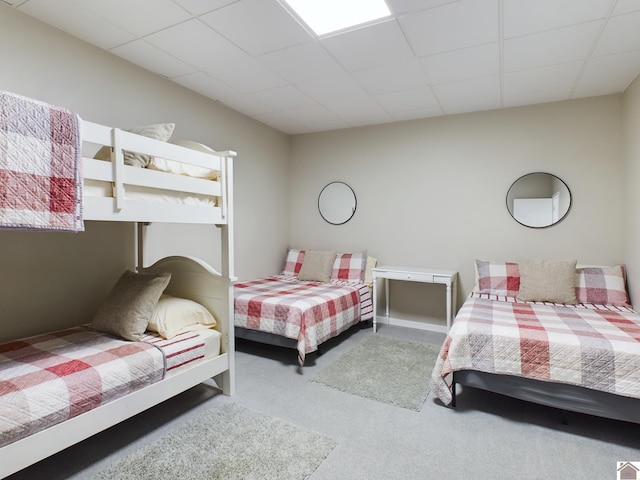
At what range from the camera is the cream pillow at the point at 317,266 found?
4035mm

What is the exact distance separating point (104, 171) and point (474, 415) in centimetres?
249

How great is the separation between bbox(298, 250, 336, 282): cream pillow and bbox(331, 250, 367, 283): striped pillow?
0.25 ft

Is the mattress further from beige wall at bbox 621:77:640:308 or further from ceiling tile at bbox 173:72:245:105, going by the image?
beige wall at bbox 621:77:640:308

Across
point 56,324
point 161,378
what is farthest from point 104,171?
point 56,324

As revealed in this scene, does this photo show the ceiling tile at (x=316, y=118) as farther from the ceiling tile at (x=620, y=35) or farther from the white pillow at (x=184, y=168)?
the ceiling tile at (x=620, y=35)

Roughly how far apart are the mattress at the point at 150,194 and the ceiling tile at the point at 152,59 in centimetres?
120

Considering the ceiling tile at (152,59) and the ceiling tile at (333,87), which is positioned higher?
the ceiling tile at (152,59)

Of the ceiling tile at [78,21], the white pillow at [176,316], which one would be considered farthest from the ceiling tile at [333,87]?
the white pillow at [176,316]

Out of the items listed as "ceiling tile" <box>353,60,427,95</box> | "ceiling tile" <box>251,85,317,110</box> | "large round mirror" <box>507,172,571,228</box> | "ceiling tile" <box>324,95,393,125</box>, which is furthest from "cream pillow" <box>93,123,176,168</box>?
"large round mirror" <box>507,172,571,228</box>

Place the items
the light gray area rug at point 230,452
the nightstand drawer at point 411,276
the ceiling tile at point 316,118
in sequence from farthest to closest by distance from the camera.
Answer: the ceiling tile at point 316,118 → the nightstand drawer at point 411,276 → the light gray area rug at point 230,452

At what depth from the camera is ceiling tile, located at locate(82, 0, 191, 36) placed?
1.95m

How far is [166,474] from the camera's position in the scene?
1582 mm

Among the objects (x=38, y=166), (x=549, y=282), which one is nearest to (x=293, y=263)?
(x=549, y=282)

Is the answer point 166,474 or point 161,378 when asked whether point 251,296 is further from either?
point 166,474
